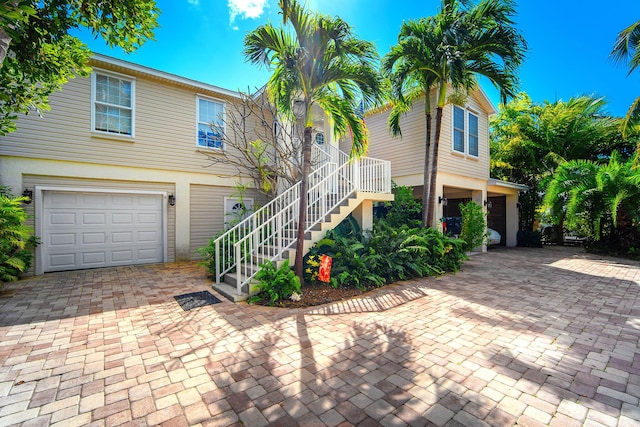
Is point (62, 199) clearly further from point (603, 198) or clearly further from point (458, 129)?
point (603, 198)

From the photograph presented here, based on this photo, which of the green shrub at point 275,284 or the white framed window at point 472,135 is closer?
the green shrub at point 275,284

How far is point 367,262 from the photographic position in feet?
18.8

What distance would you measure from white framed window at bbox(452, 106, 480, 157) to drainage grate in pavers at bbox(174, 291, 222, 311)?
29.6ft

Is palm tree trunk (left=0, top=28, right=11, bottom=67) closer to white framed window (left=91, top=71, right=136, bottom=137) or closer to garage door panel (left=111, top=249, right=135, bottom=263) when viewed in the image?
white framed window (left=91, top=71, right=136, bottom=137)

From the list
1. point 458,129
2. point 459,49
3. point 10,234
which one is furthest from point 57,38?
point 458,129

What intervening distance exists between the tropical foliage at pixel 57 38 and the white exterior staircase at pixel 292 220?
3.40 m

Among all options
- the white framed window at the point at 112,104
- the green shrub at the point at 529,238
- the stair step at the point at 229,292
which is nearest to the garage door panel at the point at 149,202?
the white framed window at the point at 112,104

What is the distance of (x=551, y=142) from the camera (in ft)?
41.1

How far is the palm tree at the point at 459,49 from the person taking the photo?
22.7ft

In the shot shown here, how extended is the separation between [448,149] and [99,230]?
10782 millimetres

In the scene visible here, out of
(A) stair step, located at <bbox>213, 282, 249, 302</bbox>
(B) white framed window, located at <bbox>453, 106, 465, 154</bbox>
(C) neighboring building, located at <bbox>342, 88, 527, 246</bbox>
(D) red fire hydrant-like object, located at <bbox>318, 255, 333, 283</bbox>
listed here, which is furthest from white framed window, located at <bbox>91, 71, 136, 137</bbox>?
(B) white framed window, located at <bbox>453, 106, 465, 154</bbox>

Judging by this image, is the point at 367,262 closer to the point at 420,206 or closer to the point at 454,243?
the point at 454,243

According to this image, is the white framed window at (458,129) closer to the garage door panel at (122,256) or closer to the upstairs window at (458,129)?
the upstairs window at (458,129)

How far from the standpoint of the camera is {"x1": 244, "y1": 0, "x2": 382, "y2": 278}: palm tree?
448 centimetres
